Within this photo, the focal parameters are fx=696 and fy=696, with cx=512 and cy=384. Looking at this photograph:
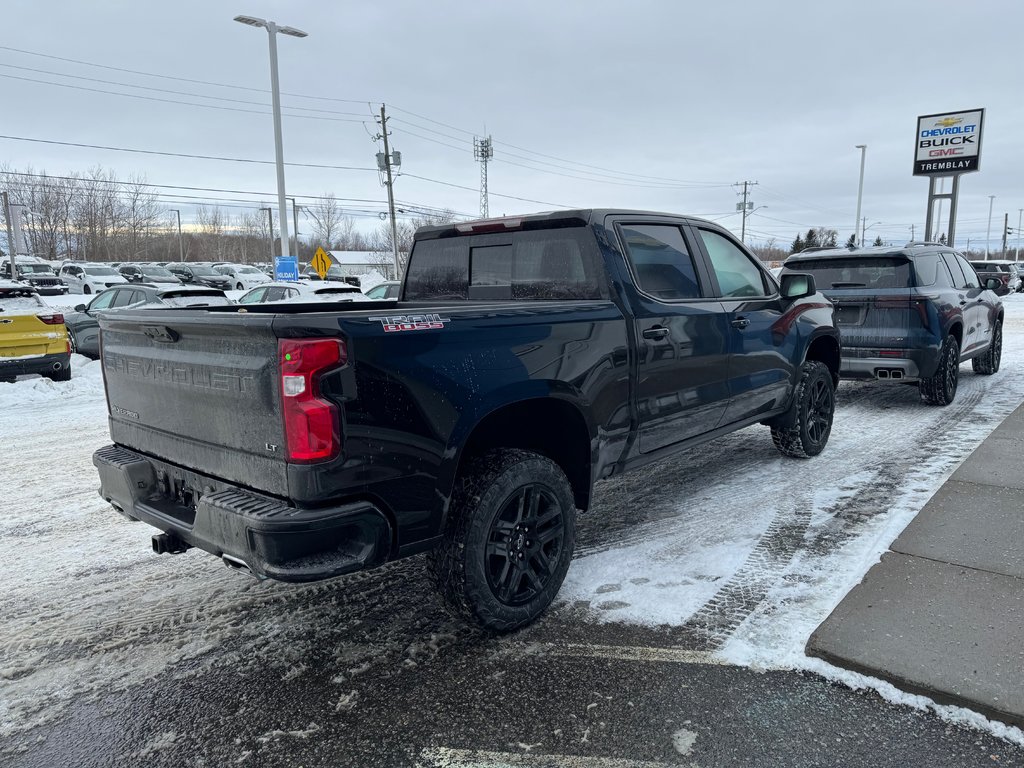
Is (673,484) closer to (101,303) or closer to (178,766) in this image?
(178,766)

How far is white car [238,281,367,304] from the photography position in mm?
15648

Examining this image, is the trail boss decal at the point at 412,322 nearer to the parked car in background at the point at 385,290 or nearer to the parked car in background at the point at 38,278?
the parked car in background at the point at 385,290

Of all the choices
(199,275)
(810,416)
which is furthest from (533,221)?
(199,275)

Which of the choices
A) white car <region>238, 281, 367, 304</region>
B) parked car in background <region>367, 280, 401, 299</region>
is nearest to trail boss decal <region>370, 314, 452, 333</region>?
parked car in background <region>367, 280, 401, 299</region>

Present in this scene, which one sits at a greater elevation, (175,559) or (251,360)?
(251,360)

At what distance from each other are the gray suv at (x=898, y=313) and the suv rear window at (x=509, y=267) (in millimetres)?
4967

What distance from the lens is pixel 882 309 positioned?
7.67 meters

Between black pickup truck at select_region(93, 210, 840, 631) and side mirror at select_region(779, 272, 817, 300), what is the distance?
0.59m

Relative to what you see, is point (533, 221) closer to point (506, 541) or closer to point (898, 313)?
point (506, 541)

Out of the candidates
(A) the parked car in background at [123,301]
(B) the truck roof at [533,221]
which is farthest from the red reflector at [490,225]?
(A) the parked car in background at [123,301]

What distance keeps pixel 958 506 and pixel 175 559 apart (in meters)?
5.06

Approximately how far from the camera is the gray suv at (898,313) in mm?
7523

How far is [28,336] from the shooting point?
31.3 ft

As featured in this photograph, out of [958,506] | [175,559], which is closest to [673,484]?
[958,506]
